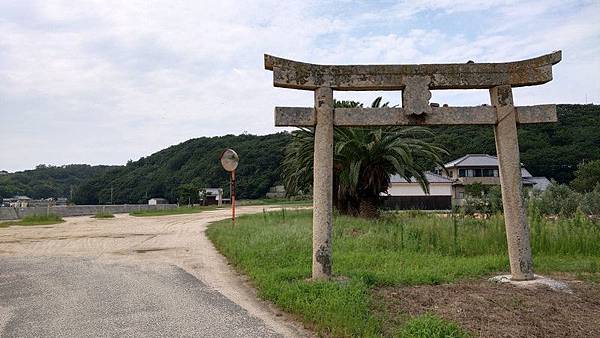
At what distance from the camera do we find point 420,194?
125ft

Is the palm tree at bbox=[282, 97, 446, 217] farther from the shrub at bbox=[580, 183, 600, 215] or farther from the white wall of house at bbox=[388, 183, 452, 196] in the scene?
the white wall of house at bbox=[388, 183, 452, 196]

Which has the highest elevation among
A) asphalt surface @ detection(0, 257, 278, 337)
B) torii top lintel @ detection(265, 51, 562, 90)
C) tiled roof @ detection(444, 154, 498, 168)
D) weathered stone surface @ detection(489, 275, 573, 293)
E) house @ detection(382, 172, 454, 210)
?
tiled roof @ detection(444, 154, 498, 168)

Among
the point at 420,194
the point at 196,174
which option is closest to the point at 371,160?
the point at 420,194

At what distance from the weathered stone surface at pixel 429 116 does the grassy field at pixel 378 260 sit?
97.9 inches

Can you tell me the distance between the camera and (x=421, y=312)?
5555 mm

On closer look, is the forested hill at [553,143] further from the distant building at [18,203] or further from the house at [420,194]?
the distant building at [18,203]

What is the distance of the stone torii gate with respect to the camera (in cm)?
743

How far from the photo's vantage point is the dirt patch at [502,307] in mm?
4961

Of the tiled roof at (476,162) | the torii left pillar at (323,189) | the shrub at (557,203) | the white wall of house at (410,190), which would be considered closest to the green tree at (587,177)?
the tiled roof at (476,162)

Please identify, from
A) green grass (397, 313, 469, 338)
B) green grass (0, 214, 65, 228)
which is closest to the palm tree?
green grass (397, 313, 469, 338)

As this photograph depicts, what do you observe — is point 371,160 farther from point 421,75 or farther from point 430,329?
point 430,329

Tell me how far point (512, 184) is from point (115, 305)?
638 cm

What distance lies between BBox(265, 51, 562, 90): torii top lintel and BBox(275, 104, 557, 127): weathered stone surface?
0.40 metres

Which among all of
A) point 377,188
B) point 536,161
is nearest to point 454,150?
point 536,161
